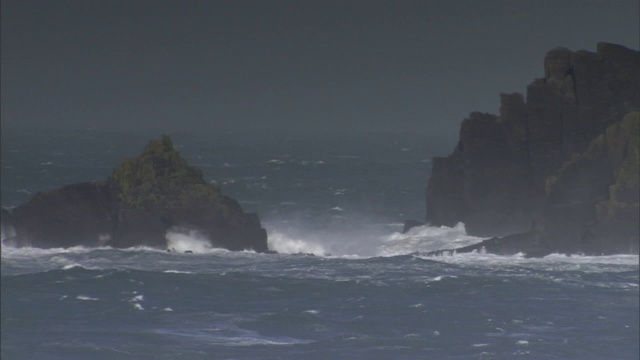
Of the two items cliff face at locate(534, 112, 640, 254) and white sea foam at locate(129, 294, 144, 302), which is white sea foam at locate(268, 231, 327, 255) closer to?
cliff face at locate(534, 112, 640, 254)

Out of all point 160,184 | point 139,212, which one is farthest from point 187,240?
point 160,184

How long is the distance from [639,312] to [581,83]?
30.0 meters

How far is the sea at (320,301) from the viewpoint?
51969mm

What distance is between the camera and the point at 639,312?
62125 mm

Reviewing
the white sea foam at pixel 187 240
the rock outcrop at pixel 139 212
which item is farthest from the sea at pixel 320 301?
the rock outcrop at pixel 139 212

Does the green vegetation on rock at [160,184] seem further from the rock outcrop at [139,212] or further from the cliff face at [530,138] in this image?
the cliff face at [530,138]

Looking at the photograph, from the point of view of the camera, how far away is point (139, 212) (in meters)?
78.7

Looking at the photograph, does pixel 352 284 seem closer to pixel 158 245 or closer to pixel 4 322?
pixel 158 245

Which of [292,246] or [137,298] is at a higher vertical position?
[292,246]

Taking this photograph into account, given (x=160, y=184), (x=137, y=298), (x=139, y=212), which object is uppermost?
(x=160, y=184)

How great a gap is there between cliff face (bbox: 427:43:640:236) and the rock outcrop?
14222 mm

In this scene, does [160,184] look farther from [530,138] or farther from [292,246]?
[530,138]

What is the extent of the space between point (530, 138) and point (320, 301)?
103 ft

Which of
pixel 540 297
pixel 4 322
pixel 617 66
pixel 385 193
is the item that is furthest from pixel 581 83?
pixel 4 322
